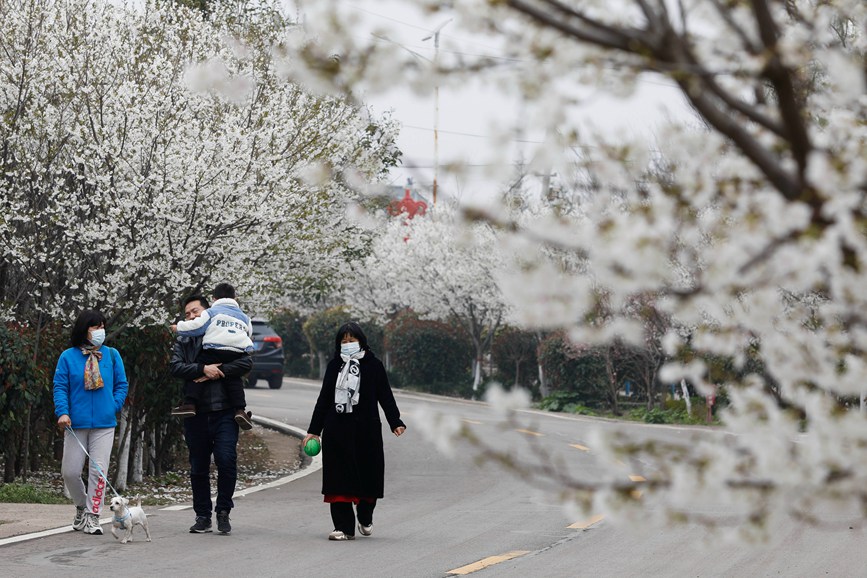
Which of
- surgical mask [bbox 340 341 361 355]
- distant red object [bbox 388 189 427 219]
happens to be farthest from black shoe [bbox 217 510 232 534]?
distant red object [bbox 388 189 427 219]

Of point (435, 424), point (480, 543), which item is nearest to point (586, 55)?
point (435, 424)

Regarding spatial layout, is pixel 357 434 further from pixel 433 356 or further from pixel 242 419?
pixel 433 356

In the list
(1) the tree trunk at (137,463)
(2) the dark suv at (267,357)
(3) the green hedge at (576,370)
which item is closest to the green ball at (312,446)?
(1) the tree trunk at (137,463)

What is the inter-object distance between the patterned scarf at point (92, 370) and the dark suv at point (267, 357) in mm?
22868

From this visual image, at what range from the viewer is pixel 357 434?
1101 cm

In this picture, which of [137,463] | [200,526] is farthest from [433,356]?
[200,526]

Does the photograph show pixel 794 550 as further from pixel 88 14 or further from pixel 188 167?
pixel 88 14

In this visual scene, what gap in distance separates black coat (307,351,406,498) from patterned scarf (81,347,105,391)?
1.69m

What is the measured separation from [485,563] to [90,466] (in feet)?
10.6

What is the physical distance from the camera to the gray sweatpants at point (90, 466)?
10.6 meters

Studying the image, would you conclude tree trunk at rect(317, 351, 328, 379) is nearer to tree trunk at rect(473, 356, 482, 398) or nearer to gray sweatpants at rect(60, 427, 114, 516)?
tree trunk at rect(473, 356, 482, 398)

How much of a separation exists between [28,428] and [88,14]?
4.83 metres

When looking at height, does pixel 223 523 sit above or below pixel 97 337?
below

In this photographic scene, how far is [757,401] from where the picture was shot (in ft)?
10.2
